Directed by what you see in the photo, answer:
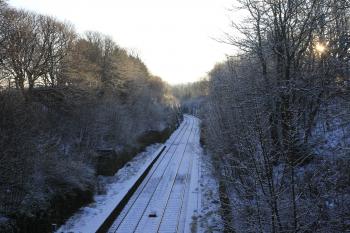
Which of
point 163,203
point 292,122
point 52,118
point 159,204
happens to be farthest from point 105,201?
point 292,122

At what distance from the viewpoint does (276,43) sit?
1338 cm

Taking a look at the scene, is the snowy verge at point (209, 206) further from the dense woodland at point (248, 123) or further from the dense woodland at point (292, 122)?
the dense woodland at point (292, 122)

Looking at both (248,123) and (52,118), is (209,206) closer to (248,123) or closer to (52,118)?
(248,123)

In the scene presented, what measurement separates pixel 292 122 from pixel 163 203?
13.3m

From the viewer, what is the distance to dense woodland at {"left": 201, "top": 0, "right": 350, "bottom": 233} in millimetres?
8398

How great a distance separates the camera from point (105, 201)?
20.2 meters

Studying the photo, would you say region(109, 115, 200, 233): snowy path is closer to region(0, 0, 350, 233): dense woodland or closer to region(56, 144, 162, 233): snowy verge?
region(56, 144, 162, 233): snowy verge

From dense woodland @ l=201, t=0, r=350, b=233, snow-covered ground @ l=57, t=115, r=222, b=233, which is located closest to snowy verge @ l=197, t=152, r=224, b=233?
snow-covered ground @ l=57, t=115, r=222, b=233

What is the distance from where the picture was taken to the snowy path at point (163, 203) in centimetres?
1673

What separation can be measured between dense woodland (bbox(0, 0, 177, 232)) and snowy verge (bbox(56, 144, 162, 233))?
557 mm

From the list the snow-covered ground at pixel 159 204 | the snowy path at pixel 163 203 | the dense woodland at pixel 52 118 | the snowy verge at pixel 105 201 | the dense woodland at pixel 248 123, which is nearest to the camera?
the dense woodland at pixel 248 123

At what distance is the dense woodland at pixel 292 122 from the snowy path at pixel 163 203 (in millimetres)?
3888

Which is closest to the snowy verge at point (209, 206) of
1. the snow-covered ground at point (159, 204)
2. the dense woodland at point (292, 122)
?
the snow-covered ground at point (159, 204)

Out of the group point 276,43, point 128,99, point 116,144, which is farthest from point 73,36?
point 276,43
